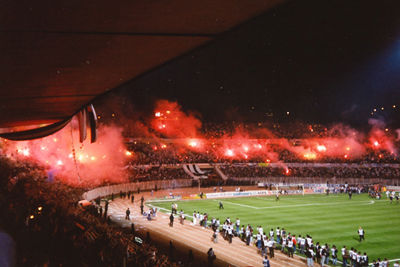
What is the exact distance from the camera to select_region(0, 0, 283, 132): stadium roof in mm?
2195

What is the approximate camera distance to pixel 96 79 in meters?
4.89

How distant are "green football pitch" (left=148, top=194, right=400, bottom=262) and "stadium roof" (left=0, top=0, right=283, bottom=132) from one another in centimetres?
2140

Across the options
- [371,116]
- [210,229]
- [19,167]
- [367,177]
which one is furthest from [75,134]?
[371,116]

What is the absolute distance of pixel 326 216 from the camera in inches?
1241

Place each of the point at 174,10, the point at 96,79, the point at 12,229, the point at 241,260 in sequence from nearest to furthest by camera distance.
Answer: the point at 174,10 → the point at 96,79 → the point at 12,229 → the point at 241,260

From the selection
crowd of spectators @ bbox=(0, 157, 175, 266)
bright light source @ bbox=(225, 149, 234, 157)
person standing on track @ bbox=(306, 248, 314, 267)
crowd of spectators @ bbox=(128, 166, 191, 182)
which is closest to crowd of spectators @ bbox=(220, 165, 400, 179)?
bright light source @ bbox=(225, 149, 234, 157)

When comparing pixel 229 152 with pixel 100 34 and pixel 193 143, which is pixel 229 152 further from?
pixel 100 34

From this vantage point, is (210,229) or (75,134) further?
(75,134)

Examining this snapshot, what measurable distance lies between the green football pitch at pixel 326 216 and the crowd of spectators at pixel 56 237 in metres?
15.4

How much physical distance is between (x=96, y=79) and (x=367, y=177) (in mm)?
63840

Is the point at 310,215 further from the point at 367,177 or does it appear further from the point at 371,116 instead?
the point at 371,116

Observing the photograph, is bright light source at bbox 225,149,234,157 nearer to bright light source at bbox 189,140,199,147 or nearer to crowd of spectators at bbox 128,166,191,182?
bright light source at bbox 189,140,199,147

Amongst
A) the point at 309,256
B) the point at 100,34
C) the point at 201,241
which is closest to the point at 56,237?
the point at 100,34

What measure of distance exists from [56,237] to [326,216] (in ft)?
88.4
